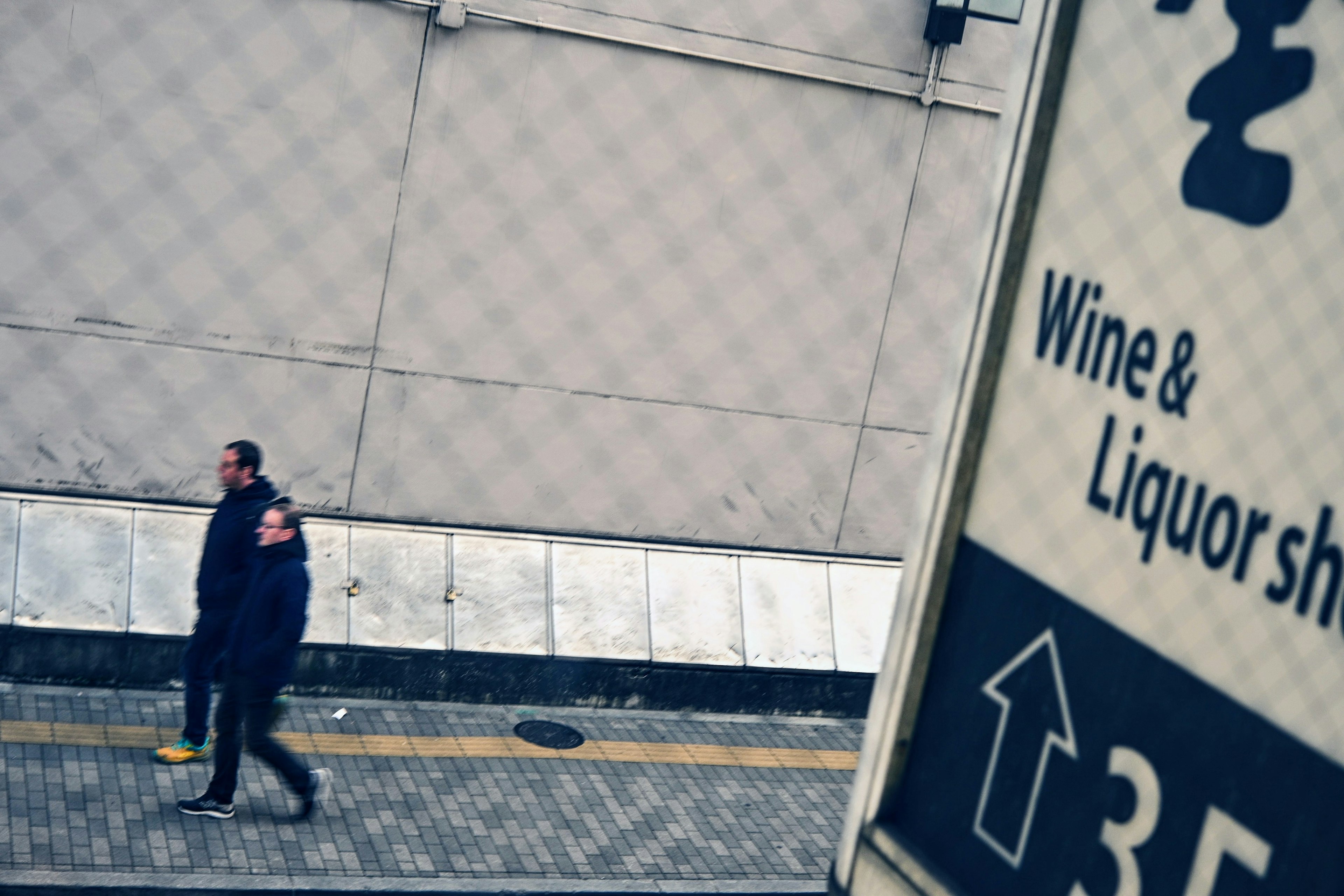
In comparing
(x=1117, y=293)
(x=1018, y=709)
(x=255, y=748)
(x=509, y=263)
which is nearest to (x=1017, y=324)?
(x=1117, y=293)

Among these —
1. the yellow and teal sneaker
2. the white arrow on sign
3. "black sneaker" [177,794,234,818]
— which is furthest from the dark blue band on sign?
the yellow and teal sneaker

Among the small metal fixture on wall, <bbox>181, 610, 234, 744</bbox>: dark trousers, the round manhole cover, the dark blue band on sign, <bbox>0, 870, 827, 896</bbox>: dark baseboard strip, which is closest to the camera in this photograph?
the dark blue band on sign

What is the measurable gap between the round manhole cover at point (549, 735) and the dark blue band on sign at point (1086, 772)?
5.27m

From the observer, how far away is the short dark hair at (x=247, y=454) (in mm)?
6645

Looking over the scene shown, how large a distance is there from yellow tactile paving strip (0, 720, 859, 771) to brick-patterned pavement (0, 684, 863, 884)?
0.06 metres

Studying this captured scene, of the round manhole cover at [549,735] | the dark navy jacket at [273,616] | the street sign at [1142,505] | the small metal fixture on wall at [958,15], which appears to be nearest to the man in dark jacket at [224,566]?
the dark navy jacket at [273,616]

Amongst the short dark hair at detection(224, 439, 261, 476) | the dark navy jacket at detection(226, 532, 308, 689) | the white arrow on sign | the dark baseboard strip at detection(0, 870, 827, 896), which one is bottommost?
the dark baseboard strip at detection(0, 870, 827, 896)

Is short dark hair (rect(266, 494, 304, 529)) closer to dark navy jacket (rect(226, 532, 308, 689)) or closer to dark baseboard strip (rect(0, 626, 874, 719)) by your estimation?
dark navy jacket (rect(226, 532, 308, 689))

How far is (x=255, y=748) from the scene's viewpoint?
6.39 m

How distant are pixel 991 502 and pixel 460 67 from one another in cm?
606

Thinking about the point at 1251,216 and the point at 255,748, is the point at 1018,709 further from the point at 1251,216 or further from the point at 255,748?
the point at 255,748

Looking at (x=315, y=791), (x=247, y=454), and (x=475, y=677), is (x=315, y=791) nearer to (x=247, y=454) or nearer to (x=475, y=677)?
(x=247, y=454)

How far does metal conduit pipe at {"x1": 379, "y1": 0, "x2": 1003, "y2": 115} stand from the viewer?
807 centimetres

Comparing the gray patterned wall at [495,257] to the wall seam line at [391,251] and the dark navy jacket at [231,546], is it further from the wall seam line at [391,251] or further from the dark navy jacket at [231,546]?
the dark navy jacket at [231,546]
